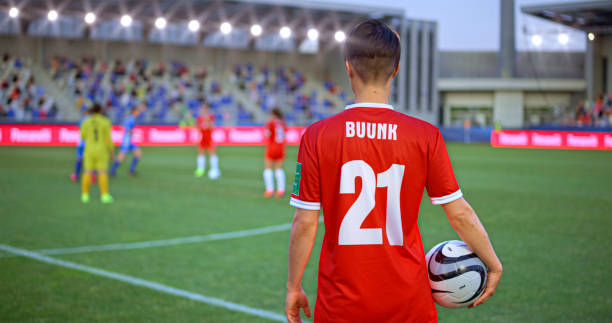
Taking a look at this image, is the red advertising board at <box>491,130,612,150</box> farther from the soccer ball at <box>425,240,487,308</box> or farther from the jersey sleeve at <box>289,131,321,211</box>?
the jersey sleeve at <box>289,131,321,211</box>

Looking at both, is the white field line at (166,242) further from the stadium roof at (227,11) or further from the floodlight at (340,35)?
the floodlight at (340,35)

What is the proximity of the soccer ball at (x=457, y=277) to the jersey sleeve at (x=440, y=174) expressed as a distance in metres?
0.42

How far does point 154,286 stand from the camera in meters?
6.47

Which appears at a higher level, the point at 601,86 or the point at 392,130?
the point at 601,86

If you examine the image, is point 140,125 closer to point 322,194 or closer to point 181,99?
point 181,99

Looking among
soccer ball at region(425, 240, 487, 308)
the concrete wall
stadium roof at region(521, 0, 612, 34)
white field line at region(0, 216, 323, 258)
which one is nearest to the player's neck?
soccer ball at region(425, 240, 487, 308)

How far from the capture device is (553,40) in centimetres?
2422

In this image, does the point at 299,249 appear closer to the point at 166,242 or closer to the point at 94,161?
the point at 166,242

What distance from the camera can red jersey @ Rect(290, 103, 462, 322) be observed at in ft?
8.25

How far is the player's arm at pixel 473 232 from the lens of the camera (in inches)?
101

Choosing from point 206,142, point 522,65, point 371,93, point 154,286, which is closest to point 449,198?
point 371,93

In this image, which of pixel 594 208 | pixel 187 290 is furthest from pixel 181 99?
pixel 187 290

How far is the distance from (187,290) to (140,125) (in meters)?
29.0

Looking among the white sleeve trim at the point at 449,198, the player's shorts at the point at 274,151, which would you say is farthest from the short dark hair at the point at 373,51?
the player's shorts at the point at 274,151
